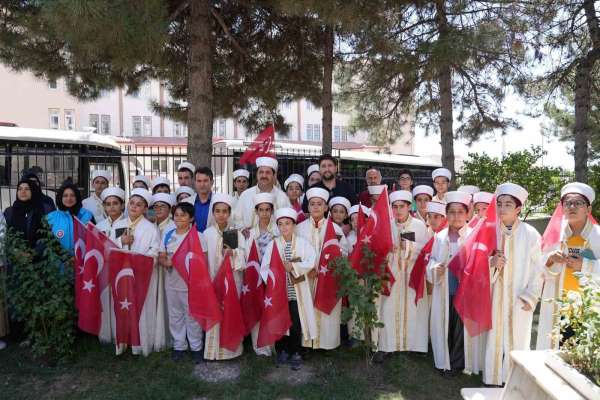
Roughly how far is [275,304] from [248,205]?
1.48 metres

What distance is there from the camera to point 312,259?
14.2 feet

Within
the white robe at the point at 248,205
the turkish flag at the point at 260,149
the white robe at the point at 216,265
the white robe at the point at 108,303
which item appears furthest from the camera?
the turkish flag at the point at 260,149

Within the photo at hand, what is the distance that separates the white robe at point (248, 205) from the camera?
530 centimetres

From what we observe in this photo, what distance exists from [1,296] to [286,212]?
2.72m

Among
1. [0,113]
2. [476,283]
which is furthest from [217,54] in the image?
[0,113]

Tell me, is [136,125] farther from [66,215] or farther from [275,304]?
[275,304]

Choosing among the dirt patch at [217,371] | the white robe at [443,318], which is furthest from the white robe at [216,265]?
the white robe at [443,318]

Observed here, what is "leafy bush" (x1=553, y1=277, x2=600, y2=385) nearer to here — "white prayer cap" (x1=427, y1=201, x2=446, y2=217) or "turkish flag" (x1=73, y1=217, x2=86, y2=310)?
"white prayer cap" (x1=427, y1=201, x2=446, y2=217)

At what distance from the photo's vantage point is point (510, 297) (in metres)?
3.91

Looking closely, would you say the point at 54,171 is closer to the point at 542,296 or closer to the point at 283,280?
the point at 283,280

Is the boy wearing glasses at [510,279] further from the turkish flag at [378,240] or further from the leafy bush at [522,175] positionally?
the leafy bush at [522,175]

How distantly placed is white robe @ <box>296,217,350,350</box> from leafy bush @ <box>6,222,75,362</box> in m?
2.12

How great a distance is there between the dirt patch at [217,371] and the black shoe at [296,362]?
0.48 metres

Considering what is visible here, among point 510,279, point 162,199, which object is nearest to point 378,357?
point 510,279
